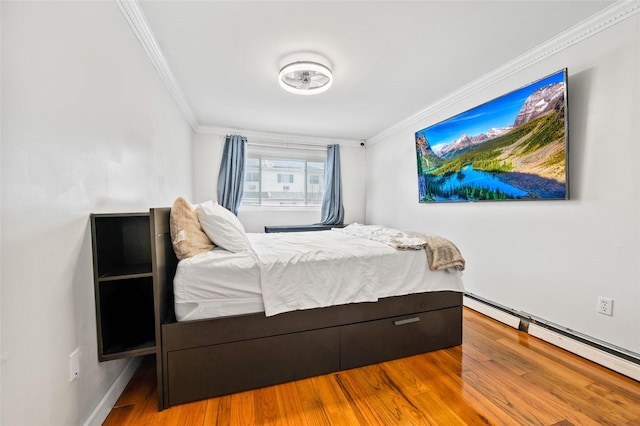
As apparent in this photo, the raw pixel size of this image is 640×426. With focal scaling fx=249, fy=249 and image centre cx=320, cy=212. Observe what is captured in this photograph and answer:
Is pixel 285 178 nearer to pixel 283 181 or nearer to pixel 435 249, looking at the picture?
pixel 283 181

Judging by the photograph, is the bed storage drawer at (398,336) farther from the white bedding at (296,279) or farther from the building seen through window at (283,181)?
the building seen through window at (283,181)

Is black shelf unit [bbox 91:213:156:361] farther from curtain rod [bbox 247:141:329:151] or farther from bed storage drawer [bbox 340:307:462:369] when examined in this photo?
curtain rod [bbox 247:141:329:151]

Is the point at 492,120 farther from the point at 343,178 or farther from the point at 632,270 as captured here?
the point at 343,178

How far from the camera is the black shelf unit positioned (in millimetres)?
1279

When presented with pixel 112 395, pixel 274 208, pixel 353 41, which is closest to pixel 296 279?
pixel 112 395

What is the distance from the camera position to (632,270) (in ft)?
5.31

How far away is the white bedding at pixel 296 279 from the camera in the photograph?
139 cm

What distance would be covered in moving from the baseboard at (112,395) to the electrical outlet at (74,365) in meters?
0.27

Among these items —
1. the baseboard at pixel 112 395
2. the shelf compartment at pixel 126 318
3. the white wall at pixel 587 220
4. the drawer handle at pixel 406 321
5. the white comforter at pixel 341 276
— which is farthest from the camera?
the drawer handle at pixel 406 321

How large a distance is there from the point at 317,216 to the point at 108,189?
3585 millimetres

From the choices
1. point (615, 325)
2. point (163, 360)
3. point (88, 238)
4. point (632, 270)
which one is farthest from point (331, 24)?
point (615, 325)

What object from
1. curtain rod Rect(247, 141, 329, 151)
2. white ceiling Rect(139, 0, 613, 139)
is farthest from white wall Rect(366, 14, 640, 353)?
curtain rod Rect(247, 141, 329, 151)

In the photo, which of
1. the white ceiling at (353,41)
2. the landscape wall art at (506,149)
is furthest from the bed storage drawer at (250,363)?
the white ceiling at (353,41)

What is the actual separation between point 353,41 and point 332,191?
288 centimetres
